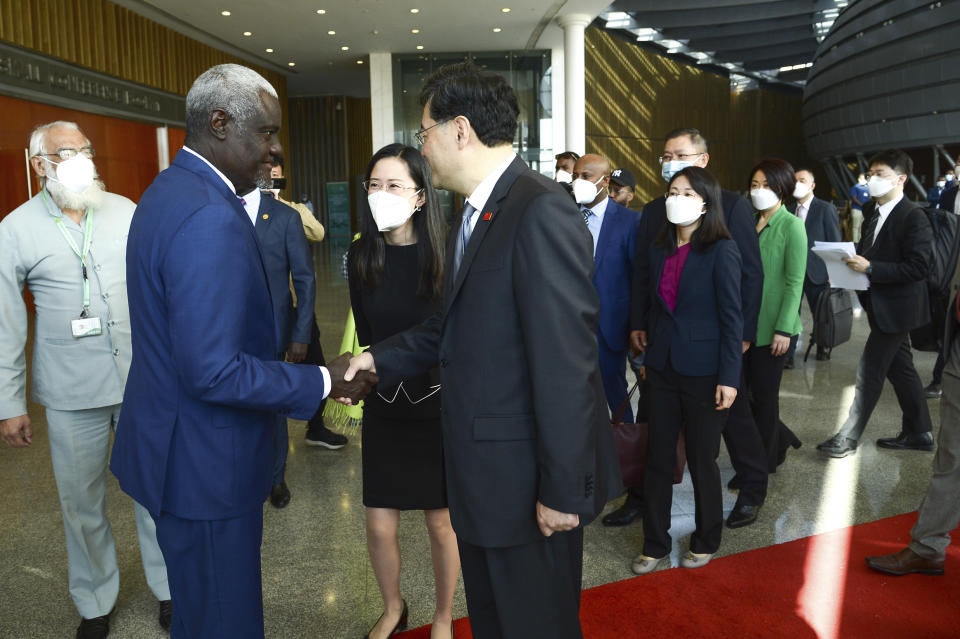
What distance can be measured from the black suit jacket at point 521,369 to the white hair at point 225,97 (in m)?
0.58

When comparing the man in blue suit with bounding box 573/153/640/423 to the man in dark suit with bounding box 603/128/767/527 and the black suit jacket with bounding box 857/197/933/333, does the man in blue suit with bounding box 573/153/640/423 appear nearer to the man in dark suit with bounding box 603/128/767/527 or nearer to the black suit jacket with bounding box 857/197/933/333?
the man in dark suit with bounding box 603/128/767/527

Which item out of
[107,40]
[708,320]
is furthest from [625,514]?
[107,40]

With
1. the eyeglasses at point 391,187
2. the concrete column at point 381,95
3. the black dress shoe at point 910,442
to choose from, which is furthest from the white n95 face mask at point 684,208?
the concrete column at point 381,95

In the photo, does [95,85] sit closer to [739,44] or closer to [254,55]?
[254,55]

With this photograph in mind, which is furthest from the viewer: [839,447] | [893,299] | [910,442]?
[910,442]

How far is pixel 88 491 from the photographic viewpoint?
2.48 m

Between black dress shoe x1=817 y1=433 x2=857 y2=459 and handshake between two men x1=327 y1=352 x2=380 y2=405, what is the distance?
329cm

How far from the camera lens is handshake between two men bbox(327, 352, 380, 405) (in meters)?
1.85

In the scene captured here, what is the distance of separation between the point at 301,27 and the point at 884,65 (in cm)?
1358

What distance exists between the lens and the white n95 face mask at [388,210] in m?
2.40

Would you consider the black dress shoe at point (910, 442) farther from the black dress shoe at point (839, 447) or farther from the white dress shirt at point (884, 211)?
the white dress shirt at point (884, 211)

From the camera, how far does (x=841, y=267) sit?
4.33 m

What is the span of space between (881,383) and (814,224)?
2758 millimetres

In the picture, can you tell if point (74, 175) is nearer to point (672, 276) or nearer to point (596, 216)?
point (672, 276)
